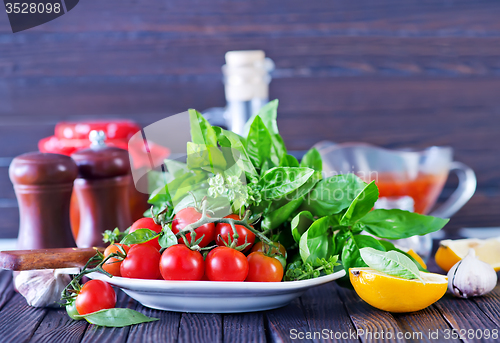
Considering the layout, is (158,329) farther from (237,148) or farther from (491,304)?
(491,304)

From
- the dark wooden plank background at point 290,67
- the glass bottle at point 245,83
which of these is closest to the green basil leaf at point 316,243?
the glass bottle at point 245,83

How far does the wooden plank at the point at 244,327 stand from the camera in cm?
49

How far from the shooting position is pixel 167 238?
0.54 m

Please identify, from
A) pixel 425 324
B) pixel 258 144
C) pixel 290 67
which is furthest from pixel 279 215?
pixel 290 67

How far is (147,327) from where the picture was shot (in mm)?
521

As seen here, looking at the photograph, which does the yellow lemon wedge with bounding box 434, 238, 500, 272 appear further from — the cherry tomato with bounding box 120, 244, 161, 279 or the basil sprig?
the cherry tomato with bounding box 120, 244, 161, 279

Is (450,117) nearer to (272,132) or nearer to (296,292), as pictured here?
(272,132)

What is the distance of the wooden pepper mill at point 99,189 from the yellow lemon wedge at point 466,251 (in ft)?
1.72

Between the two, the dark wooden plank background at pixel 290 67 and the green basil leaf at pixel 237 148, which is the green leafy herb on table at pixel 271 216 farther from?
the dark wooden plank background at pixel 290 67

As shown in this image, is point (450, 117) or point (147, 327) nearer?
point (147, 327)

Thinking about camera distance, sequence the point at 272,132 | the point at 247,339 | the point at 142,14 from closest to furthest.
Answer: the point at 247,339
the point at 272,132
the point at 142,14

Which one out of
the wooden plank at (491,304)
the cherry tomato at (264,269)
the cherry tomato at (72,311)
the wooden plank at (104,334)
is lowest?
the wooden plank at (491,304)

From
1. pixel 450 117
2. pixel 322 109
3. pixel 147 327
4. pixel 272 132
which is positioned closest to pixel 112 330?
pixel 147 327

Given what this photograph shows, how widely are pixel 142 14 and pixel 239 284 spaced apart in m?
1.05
